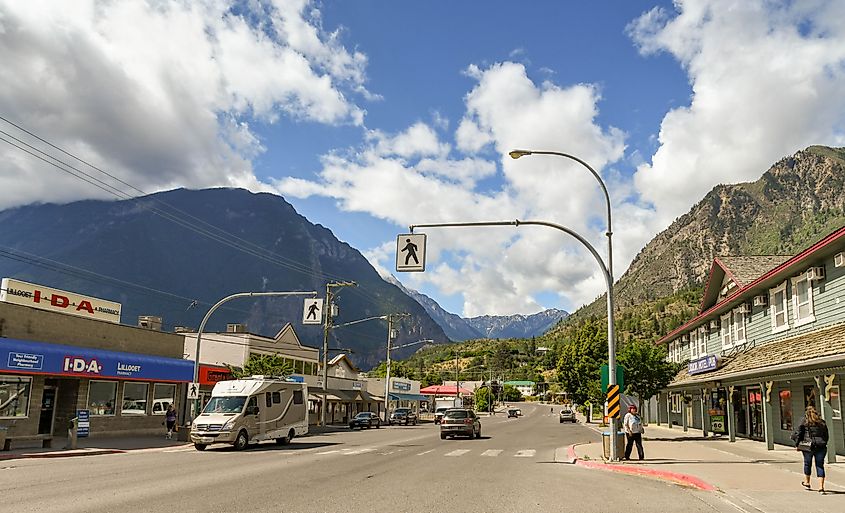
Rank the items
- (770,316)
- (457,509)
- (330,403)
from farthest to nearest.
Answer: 1. (330,403)
2. (770,316)
3. (457,509)

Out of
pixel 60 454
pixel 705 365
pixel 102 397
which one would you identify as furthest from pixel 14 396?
pixel 705 365

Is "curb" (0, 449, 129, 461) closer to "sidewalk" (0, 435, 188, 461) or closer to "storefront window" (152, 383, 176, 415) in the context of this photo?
"sidewalk" (0, 435, 188, 461)

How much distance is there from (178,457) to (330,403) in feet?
138

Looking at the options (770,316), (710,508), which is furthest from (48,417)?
(770,316)

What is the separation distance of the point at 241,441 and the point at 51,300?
1276 cm

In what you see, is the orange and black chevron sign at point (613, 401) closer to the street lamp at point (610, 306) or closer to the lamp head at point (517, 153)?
the street lamp at point (610, 306)

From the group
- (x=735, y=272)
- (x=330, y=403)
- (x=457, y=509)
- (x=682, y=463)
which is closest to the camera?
(x=457, y=509)

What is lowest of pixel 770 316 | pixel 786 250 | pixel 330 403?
pixel 330 403

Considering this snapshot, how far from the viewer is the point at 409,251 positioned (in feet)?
61.0

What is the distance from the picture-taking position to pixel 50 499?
37.6 ft

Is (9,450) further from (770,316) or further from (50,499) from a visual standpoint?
(770,316)

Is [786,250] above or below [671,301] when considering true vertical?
above

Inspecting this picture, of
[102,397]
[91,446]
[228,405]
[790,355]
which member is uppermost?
[790,355]

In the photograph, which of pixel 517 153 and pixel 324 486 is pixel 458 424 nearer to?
pixel 517 153
